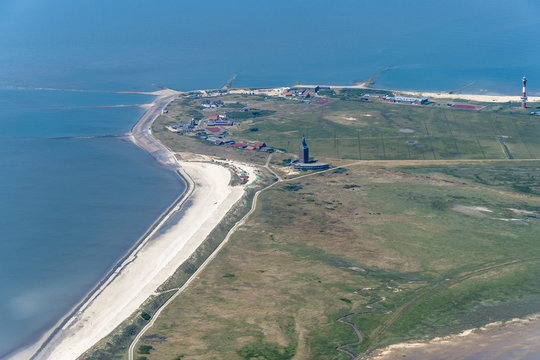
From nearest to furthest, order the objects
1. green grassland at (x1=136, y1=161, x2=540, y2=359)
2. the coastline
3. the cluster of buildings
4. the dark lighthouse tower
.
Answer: green grassland at (x1=136, y1=161, x2=540, y2=359) → the coastline → the dark lighthouse tower → the cluster of buildings

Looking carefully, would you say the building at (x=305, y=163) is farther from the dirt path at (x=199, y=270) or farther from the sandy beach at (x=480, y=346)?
the sandy beach at (x=480, y=346)

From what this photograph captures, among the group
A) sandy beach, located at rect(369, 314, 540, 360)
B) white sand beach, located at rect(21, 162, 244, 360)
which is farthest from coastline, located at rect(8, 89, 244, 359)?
sandy beach, located at rect(369, 314, 540, 360)

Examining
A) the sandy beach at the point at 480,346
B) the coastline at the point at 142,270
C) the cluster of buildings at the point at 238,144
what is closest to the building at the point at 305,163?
the cluster of buildings at the point at 238,144

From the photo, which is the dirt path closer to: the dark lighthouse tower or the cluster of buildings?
the dark lighthouse tower

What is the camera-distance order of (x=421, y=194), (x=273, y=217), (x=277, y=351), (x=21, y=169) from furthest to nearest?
(x=21, y=169) → (x=421, y=194) → (x=273, y=217) → (x=277, y=351)

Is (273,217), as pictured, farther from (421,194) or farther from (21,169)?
(21,169)

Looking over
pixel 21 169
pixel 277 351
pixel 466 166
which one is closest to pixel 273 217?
pixel 277 351

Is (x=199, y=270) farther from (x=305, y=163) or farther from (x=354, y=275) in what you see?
(x=305, y=163)
